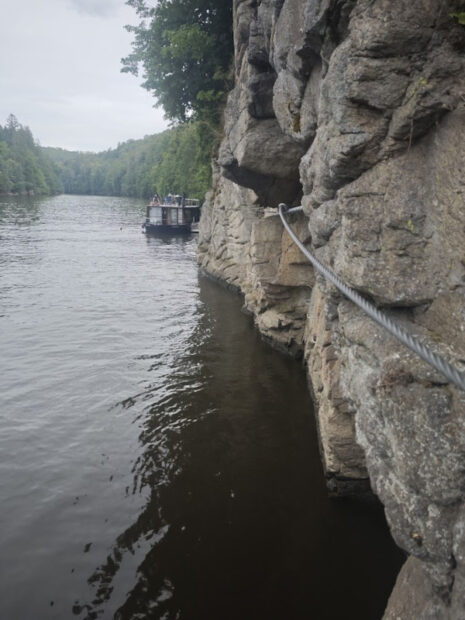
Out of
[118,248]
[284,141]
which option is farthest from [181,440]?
[118,248]

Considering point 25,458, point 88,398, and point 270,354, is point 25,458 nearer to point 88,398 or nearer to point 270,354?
point 88,398

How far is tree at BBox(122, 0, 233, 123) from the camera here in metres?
17.3

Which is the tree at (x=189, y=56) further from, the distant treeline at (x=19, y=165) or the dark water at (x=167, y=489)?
the distant treeline at (x=19, y=165)

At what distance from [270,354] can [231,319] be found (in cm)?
358

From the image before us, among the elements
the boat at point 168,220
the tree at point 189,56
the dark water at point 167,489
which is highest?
the tree at point 189,56

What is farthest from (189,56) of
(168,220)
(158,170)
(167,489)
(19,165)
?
(19,165)

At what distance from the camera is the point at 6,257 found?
25.0 m

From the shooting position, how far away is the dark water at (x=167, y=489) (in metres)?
5.19

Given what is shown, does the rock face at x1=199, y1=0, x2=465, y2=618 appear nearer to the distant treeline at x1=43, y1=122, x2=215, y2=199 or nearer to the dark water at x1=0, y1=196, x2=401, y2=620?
the dark water at x1=0, y1=196, x2=401, y2=620

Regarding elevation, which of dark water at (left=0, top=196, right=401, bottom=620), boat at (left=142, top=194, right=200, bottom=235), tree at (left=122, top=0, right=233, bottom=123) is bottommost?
dark water at (left=0, top=196, right=401, bottom=620)

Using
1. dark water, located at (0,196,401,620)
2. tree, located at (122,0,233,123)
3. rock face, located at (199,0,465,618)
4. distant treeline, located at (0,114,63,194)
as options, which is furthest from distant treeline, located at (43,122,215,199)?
distant treeline, located at (0,114,63,194)

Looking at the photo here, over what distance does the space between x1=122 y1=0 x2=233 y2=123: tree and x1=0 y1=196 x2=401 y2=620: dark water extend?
11120 millimetres

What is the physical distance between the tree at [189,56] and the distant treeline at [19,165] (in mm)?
75701

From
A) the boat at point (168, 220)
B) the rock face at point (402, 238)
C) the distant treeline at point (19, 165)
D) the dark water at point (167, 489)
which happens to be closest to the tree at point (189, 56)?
the dark water at point (167, 489)
